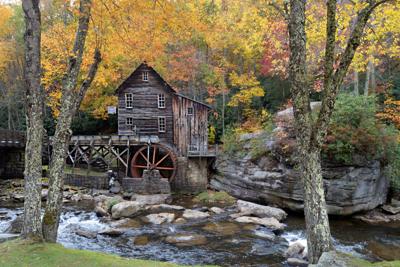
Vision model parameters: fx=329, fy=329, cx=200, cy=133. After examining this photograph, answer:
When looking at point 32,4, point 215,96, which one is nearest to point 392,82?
point 215,96

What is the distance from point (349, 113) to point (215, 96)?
14189mm

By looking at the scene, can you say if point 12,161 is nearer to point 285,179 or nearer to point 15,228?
point 15,228

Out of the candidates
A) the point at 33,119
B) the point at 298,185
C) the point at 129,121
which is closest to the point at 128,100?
the point at 129,121

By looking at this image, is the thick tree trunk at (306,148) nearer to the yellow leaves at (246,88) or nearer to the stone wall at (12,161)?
the yellow leaves at (246,88)

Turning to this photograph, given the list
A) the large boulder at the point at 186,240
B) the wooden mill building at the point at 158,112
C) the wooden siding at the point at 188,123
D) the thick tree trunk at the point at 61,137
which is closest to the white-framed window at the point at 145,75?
the wooden mill building at the point at 158,112

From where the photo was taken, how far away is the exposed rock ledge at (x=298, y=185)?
13.8m

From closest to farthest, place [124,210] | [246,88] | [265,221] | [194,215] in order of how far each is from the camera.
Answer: [265,221] → [124,210] → [194,215] → [246,88]

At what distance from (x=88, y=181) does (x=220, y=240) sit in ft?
39.1

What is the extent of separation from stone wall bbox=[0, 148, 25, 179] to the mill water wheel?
29.2 feet

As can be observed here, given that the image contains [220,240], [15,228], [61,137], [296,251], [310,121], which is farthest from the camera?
[15,228]

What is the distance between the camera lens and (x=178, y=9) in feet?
27.4

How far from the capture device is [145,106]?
74.4ft

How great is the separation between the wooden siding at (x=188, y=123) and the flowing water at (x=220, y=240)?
28.3ft

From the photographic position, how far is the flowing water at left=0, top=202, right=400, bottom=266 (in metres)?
9.57
